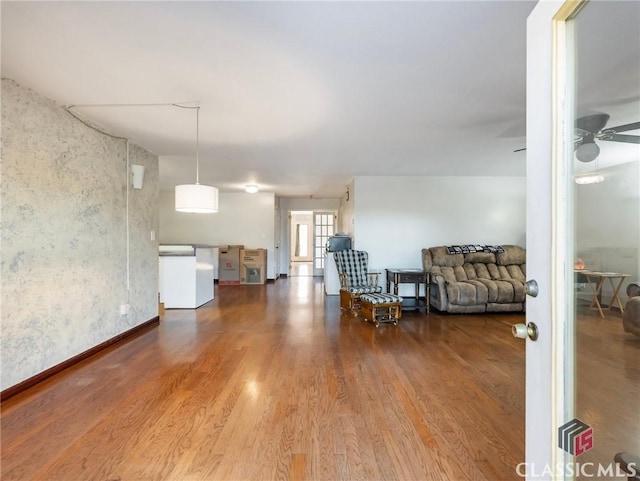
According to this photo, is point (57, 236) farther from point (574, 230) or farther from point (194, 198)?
point (574, 230)

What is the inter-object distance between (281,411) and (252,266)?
5928 mm

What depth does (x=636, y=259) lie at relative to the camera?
3.41 feet

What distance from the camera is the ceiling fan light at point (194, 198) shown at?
2.96 metres

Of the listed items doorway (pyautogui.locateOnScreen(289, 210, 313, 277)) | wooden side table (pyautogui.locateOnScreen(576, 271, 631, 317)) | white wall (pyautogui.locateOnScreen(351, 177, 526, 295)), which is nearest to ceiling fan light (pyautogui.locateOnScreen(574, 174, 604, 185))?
wooden side table (pyautogui.locateOnScreen(576, 271, 631, 317))

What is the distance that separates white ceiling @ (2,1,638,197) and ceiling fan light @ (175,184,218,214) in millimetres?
679

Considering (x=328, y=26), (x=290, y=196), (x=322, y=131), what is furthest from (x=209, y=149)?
(x=290, y=196)

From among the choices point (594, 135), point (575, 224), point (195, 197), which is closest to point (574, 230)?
point (575, 224)

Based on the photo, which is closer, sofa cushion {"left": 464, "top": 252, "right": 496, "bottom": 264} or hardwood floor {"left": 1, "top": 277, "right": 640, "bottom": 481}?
hardwood floor {"left": 1, "top": 277, "right": 640, "bottom": 481}

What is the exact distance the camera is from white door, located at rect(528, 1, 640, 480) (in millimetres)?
955

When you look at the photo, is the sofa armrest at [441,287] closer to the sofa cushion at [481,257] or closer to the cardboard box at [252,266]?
the sofa cushion at [481,257]

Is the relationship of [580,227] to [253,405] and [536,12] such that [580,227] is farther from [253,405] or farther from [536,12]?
[253,405]

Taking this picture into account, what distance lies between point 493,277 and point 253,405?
4551mm

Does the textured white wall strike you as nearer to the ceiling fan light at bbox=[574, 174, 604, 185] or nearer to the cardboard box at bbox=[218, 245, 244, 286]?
the ceiling fan light at bbox=[574, 174, 604, 185]

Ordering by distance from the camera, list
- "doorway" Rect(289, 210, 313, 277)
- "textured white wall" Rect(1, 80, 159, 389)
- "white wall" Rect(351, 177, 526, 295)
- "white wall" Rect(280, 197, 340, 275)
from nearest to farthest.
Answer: "textured white wall" Rect(1, 80, 159, 389) < "white wall" Rect(351, 177, 526, 295) < "white wall" Rect(280, 197, 340, 275) < "doorway" Rect(289, 210, 313, 277)
